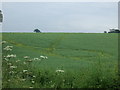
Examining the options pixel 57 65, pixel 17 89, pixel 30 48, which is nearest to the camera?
pixel 17 89

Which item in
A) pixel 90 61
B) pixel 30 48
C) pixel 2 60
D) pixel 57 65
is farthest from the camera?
pixel 30 48

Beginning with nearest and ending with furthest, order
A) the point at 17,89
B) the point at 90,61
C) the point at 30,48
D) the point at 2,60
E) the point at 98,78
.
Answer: the point at 17,89 → the point at 98,78 → the point at 2,60 → the point at 90,61 → the point at 30,48

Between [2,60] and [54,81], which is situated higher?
[2,60]

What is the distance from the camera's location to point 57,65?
11570mm

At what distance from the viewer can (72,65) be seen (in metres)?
11.8

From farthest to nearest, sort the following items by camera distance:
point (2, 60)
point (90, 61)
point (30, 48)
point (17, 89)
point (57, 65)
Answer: point (30, 48), point (90, 61), point (57, 65), point (2, 60), point (17, 89)

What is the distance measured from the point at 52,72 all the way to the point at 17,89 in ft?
7.40

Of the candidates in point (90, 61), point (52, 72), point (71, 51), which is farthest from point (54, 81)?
point (71, 51)

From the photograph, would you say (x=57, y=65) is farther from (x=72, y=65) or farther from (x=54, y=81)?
(x=54, y=81)

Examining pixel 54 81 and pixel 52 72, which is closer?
pixel 54 81

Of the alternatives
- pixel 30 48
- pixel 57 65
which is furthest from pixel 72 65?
pixel 30 48

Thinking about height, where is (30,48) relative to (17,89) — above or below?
above

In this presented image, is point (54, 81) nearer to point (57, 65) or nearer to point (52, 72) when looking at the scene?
point (52, 72)

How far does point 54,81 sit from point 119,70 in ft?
6.68
